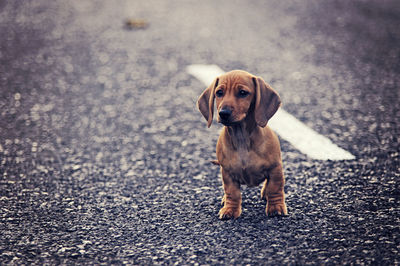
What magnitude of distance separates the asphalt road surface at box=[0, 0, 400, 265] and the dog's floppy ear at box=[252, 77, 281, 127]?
62 cm

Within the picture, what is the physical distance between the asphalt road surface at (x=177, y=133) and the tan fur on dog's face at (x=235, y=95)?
2.19 ft

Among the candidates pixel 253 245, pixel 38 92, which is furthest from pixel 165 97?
pixel 253 245

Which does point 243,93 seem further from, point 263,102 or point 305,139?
point 305,139

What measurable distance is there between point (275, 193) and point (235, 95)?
643 millimetres

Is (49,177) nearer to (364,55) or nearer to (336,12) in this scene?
(364,55)

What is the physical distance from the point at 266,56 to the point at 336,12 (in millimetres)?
2206

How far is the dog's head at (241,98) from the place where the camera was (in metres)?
2.53

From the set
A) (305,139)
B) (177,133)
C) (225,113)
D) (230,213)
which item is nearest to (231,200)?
(230,213)

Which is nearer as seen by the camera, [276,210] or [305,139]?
[276,210]

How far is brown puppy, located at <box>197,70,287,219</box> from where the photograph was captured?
2.59 metres

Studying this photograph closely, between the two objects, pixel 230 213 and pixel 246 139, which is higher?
pixel 246 139

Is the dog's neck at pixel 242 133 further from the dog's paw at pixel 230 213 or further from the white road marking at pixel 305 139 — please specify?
the white road marking at pixel 305 139

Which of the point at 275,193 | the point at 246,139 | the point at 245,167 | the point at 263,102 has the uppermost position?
the point at 263,102

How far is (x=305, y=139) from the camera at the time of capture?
3943mm
